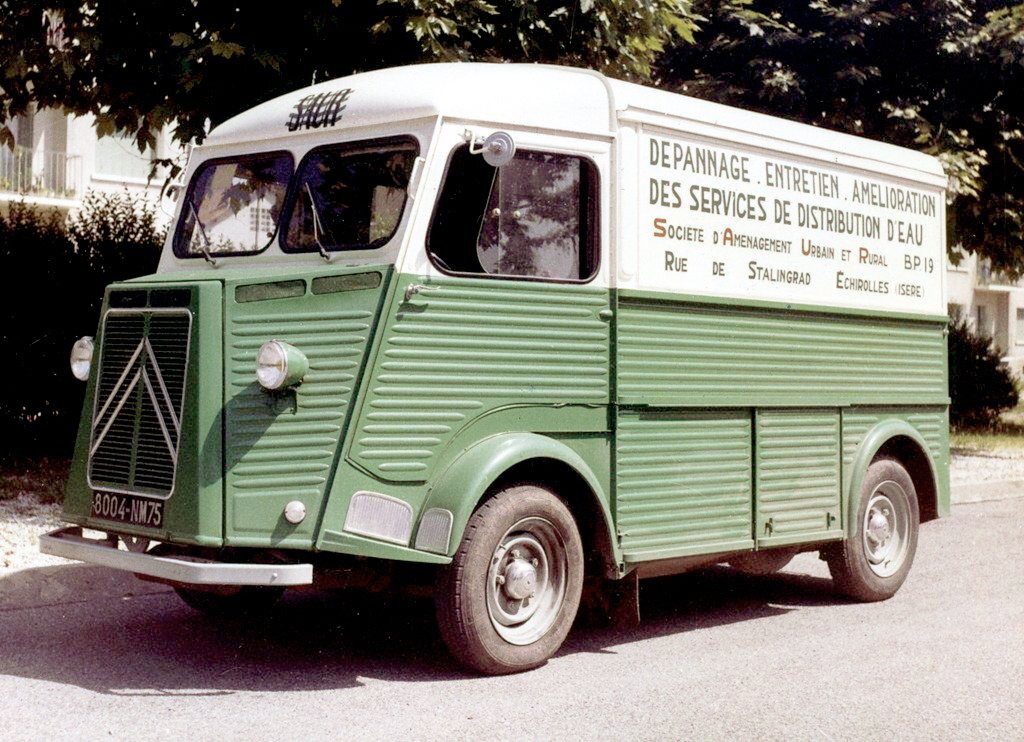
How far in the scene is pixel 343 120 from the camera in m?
6.65

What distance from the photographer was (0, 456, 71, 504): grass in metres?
10.4

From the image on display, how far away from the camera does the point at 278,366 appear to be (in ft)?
19.0

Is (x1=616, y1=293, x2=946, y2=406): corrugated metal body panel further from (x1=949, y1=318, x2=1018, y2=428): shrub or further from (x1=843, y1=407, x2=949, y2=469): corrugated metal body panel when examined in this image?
(x1=949, y1=318, x2=1018, y2=428): shrub

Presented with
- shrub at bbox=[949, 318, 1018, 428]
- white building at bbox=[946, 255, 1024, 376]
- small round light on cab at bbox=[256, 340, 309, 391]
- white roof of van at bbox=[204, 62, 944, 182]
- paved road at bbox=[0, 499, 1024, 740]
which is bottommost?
paved road at bbox=[0, 499, 1024, 740]

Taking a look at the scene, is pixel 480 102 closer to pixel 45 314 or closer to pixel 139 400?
pixel 139 400

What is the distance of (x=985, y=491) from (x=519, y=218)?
989 centimetres

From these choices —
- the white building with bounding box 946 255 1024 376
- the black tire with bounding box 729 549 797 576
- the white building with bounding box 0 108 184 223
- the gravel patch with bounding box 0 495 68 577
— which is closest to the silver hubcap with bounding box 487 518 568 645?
the black tire with bounding box 729 549 797 576

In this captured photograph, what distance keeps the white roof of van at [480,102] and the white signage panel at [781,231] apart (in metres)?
0.23

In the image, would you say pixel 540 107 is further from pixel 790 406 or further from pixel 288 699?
pixel 288 699

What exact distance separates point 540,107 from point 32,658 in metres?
3.63

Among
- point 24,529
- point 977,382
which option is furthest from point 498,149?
point 977,382

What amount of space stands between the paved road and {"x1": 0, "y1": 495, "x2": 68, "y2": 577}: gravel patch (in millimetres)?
337

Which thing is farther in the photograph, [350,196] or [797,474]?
[797,474]

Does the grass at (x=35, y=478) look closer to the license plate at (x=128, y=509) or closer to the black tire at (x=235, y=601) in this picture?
the black tire at (x=235, y=601)
